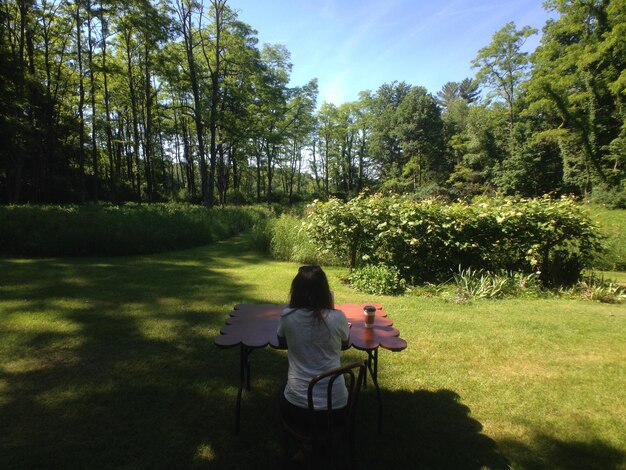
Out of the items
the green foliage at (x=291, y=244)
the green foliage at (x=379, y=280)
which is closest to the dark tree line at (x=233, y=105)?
the green foliage at (x=291, y=244)

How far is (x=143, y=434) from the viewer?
2748 millimetres

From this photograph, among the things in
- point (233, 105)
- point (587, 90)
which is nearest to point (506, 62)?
point (587, 90)

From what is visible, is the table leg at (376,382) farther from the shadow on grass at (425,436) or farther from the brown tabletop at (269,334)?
the shadow on grass at (425,436)

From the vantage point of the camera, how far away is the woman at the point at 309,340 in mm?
2213

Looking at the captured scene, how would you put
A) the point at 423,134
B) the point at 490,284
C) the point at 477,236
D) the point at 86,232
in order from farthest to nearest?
1. the point at 423,134
2. the point at 86,232
3. the point at 477,236
4. the point at 490,284

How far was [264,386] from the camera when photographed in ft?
11.6

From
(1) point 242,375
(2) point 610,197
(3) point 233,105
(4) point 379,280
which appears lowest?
(1) point 242,375

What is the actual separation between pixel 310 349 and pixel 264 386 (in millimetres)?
1609

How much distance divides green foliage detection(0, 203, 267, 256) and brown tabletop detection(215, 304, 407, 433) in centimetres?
765

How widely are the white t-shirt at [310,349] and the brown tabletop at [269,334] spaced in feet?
1.49

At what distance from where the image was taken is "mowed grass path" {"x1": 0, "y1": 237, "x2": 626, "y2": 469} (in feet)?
8.50

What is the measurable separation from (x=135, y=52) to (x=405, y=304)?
2562 centimetres

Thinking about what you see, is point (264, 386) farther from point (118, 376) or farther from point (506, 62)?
point (506, 62)

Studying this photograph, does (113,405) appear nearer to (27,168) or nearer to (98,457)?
(98,457)
